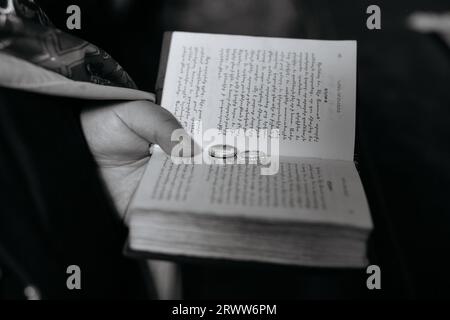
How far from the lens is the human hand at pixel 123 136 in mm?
609

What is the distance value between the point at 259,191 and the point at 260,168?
6cm

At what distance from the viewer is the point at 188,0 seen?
0.97m

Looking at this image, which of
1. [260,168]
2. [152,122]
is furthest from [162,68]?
[260,168]

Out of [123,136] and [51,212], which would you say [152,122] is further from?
[51,212]

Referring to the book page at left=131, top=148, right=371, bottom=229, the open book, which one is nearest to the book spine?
the open book

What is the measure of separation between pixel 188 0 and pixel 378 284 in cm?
70

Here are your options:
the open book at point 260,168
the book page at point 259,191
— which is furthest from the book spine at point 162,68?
the book page at point 259,191

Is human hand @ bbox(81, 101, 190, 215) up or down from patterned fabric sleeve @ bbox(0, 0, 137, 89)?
down

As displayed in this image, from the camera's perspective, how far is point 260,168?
1.88 ft

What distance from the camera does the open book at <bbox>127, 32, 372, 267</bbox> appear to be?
18.9 inches

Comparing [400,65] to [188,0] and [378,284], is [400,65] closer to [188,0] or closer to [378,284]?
[188,0]

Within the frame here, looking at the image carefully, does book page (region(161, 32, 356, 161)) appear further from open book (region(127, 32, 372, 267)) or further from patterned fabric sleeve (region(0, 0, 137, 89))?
patterned fabric sleeve (region(0, 0, 137, 89))

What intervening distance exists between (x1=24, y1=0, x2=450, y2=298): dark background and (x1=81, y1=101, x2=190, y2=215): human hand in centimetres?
13

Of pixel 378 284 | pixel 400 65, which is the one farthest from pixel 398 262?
pixel 400 65
